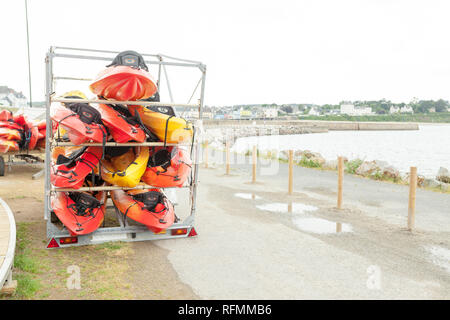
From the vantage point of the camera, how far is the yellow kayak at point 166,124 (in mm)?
6914

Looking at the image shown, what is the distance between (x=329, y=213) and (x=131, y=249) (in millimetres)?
5083

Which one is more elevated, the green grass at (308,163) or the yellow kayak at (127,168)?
the yellow kayak at (127,168)

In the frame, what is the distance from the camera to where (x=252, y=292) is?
492cm

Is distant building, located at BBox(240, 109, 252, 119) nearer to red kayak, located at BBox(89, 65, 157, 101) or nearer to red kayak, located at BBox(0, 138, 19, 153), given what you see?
red kayak, located at BBox(0, 138, 19, 153)

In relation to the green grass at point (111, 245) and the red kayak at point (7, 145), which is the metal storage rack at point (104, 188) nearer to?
the green grass at point (111, 245)

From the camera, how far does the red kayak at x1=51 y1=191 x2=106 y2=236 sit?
6473 millimetres

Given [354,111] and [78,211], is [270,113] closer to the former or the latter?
[354,111]

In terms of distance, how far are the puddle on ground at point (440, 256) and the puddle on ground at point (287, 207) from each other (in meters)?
3.39


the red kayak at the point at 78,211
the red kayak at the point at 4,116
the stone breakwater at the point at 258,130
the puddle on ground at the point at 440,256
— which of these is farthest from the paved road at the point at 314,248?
the stone breakwater at the point at 258,130

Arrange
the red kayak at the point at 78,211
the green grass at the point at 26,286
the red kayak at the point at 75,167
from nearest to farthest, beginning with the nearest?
the green grass at the point at 26,286 < the red kayak at the point at 75,167 < the red kayak at the point at 78,211

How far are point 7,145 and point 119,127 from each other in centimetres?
863

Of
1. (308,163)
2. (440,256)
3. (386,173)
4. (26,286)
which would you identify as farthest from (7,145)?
(386,173)
